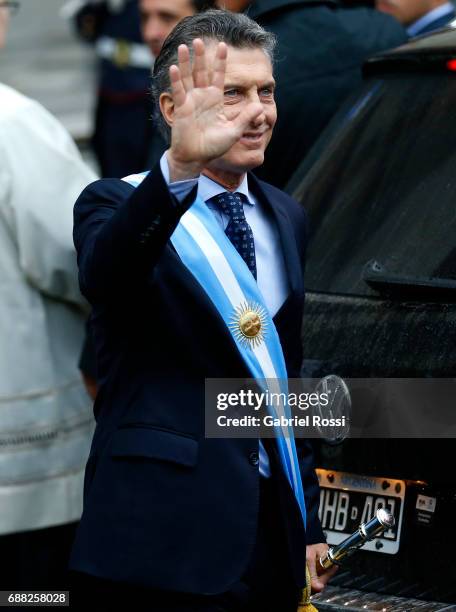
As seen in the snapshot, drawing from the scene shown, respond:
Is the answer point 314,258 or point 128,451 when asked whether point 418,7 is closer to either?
point 314,258

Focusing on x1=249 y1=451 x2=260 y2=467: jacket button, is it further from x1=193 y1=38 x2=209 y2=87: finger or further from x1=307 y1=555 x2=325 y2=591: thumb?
x1=193 y1=38 x2=209 y2=87: finger

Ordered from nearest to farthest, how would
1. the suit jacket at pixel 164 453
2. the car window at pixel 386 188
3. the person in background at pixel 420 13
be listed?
the suit jacket at pixel 164 453
the car window at pixel 386 188
the person in background at pixel 420 13

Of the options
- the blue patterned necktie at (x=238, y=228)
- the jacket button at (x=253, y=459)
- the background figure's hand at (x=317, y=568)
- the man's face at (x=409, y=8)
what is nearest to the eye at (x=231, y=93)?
the blue patterned necktie at (x=238, y=228)

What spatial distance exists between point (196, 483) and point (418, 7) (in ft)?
13.6

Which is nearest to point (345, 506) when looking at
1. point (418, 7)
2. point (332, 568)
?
point (332, 568)

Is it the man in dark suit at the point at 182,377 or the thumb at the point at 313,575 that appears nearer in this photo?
the man in dark suit at the point at 182,377

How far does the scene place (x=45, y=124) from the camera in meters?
4.73

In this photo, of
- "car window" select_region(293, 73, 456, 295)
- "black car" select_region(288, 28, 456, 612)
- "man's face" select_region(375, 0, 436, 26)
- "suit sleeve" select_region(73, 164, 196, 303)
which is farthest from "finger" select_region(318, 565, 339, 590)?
"man's face" select_region(375, 0, 436, 26)

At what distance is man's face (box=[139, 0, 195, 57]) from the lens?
654 cm

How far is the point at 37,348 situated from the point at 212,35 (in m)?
1.64

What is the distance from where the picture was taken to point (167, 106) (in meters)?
3.38

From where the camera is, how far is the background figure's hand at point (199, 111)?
2986 millimetres

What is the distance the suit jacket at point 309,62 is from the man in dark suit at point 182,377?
6.87 feet

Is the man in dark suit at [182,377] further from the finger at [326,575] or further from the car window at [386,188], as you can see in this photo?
the car window at [386,188]
